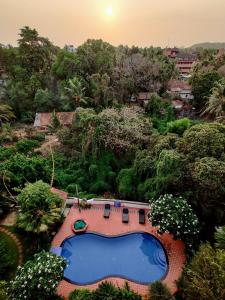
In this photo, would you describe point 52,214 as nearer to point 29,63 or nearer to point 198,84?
point 198,84

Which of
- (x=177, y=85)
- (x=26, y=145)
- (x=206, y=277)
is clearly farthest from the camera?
(x=177, y=85)

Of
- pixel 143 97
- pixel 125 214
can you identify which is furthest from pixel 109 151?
pixel 143 97

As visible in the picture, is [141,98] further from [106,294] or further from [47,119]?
[106,294]

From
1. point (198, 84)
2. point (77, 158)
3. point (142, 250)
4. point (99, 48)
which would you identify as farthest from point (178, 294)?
point (99, 48)

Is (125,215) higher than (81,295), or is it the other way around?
(125,215)

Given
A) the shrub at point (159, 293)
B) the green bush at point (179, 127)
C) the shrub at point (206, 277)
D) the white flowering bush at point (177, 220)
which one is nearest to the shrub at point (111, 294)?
the shrub at point (159, 293)
